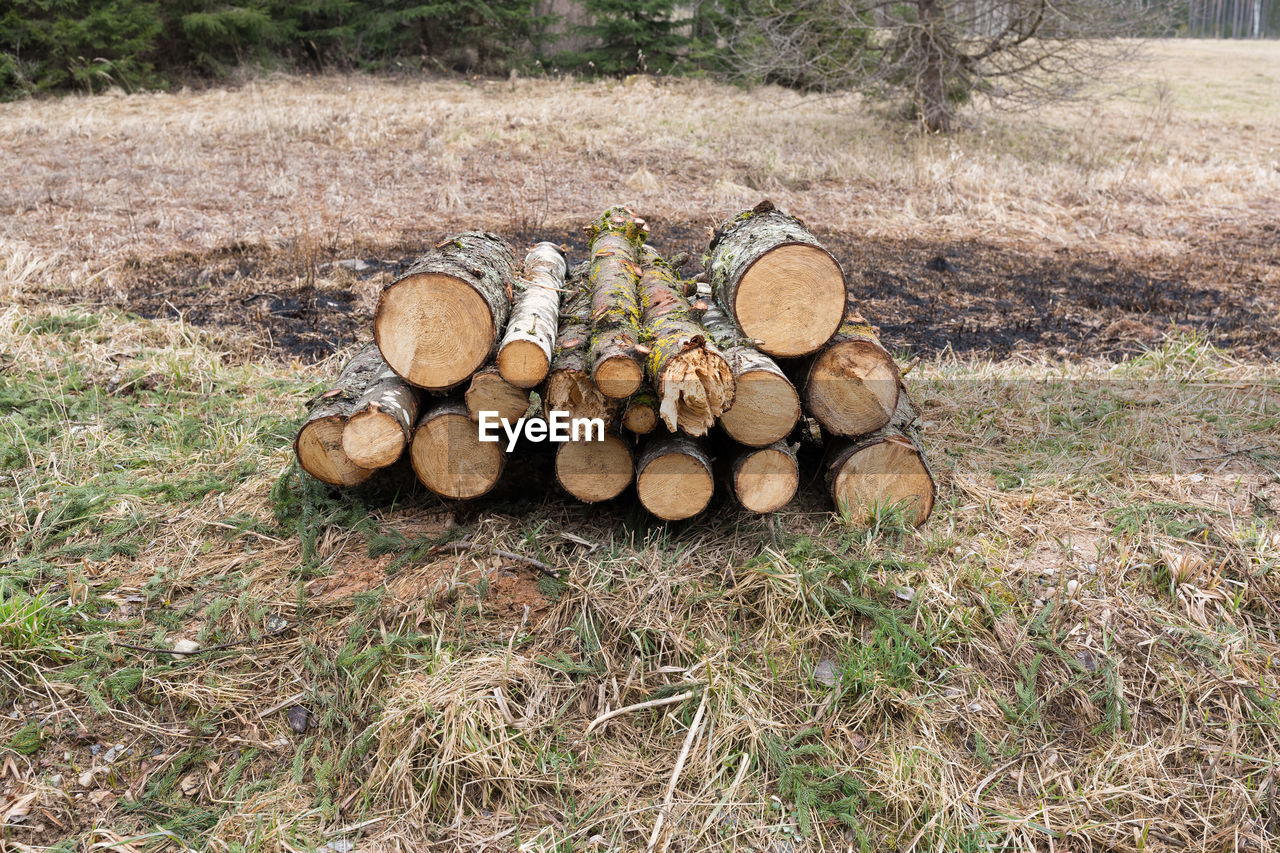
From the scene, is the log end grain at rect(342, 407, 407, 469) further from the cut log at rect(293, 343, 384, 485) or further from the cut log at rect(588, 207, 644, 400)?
the cut log at rect(588, 207, 644, 400)

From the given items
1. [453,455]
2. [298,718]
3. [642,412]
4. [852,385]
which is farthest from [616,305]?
[298,718]

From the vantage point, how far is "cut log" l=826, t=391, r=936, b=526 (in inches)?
122

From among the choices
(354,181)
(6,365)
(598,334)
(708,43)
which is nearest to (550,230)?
(354,181)

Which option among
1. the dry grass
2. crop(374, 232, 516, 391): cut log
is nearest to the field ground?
crop(374, 232, 516, 391): cut log

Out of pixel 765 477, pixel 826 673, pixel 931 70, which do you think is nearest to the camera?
pixel 826 673

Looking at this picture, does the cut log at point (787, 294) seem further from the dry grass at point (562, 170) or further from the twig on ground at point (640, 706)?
the dry grass at point (562, 170)

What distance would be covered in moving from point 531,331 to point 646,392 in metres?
0.48

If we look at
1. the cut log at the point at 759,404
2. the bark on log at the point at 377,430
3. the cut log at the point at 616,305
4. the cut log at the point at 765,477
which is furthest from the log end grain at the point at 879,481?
the bark on log at the point at 377,430

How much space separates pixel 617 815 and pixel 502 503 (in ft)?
4.57

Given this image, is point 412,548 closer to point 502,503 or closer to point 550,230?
point 502,503

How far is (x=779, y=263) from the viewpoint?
2.95m

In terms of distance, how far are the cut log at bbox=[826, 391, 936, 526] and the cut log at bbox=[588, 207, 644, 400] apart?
0.94 metres

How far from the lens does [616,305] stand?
3189 mm

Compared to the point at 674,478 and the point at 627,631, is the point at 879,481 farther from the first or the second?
the point at 627,631
